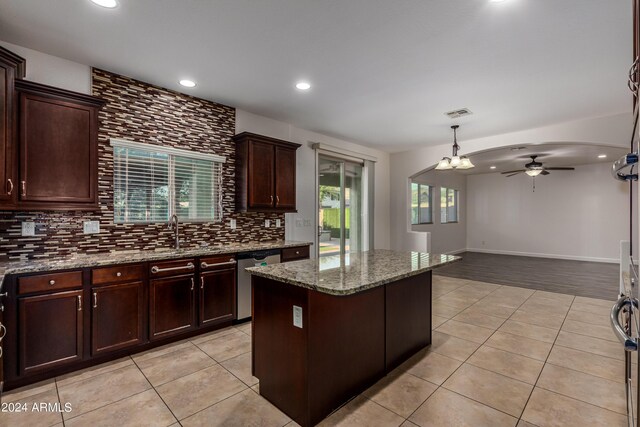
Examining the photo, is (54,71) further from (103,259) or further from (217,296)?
(217,296)

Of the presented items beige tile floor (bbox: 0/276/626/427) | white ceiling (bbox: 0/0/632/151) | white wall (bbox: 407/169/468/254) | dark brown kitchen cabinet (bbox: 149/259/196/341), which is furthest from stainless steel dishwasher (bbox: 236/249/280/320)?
white wall (bbox: 407/169/468/254)

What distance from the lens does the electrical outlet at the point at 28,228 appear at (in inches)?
101

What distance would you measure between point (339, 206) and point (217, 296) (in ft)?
9.79

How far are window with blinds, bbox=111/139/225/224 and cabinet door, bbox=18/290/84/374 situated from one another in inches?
36.1

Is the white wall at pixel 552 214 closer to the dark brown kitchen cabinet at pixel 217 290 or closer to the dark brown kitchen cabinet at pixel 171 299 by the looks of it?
the dark brown kitchen cabinet at pixel 217 290

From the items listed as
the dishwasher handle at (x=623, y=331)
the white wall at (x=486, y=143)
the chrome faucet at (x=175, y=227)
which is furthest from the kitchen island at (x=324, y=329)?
the white wall at (x=486, y=143)

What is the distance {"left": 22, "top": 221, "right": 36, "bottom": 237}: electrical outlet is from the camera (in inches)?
101

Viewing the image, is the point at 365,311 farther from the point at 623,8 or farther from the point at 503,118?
the point at 503,118

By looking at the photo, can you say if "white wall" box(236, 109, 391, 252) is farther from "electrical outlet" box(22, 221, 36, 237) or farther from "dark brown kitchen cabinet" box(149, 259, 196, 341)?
"electrical outlet" box(22, 221, 36, 237)

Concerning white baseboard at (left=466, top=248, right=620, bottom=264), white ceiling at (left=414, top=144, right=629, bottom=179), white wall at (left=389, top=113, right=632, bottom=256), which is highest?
white ceiling at (left=414, top=144, right=629, bottom=179)

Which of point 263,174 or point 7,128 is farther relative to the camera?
point 263,174

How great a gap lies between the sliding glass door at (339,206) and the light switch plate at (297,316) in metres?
3.34

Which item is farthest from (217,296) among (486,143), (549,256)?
(549,256)

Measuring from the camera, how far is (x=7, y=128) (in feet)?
7.40
